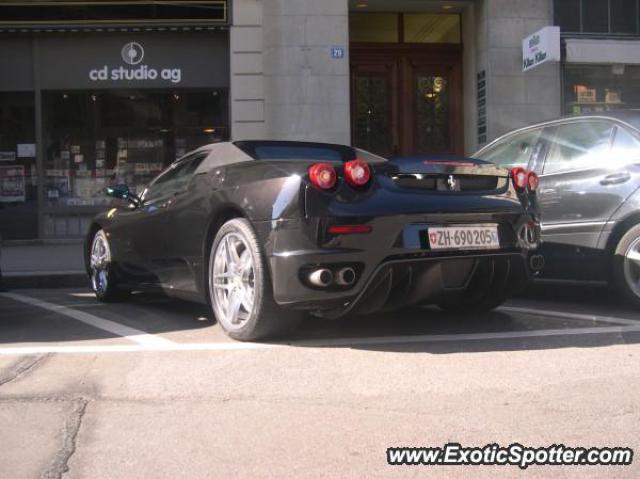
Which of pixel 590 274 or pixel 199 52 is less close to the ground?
pixel 199 52

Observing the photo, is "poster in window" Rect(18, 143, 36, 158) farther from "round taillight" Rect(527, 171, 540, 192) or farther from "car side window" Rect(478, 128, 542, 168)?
"round taillight" Rect(527, 171, 540, 192)

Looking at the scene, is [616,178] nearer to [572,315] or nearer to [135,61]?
[572,315]

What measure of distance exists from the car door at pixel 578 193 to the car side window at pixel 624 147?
3 centimetres

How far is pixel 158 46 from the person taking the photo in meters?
12.7

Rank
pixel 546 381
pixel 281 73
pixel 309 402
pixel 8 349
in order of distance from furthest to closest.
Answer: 1. pixel 281 73
2. pixel 8 349
3. pixel 546 381
4. pixel 309 402

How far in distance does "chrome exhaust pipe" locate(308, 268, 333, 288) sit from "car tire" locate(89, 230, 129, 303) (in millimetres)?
3083

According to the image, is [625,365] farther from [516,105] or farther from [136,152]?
[136,152]

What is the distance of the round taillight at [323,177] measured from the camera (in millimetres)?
4191

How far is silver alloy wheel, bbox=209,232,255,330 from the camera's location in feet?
15.0

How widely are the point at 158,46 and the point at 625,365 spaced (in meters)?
10.6

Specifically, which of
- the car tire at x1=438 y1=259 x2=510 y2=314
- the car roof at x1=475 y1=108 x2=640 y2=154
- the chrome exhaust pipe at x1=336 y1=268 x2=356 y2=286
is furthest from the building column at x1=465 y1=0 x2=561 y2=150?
the chrome exhaust pipe at x1=336 y1=268 x2=356 y2=286

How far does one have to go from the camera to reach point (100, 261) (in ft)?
22.5

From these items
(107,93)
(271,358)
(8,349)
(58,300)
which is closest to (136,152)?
(107,93)

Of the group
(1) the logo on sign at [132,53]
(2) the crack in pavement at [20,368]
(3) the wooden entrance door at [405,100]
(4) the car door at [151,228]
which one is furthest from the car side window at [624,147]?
(1) the logo on sign at [132,53]
